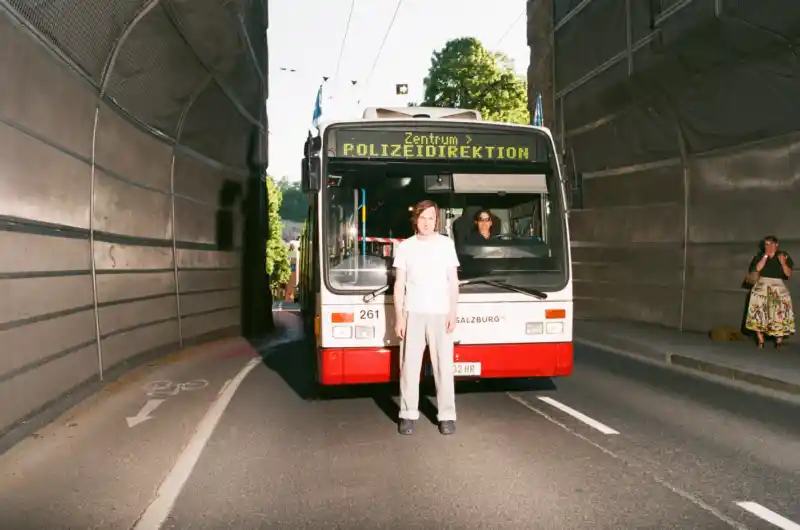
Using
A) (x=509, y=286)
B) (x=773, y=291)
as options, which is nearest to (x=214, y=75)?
(x=509, y=286)

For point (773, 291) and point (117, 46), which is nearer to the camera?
point (117, 46)

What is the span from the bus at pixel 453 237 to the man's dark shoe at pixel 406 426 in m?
0.74

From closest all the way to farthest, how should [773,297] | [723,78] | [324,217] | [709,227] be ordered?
1. [324,217]
2. [773,297]
3. [723,78]
4. [709,227]

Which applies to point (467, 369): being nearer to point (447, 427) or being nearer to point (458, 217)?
point (447, 427)

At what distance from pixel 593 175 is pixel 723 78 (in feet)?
20.1

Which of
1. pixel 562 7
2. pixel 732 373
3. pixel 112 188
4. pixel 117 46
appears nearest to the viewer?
pixel 117 46

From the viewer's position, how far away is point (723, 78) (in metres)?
13.2

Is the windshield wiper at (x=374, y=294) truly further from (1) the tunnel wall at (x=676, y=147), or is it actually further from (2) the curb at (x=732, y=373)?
(2) the curb at (x=732, y=373)

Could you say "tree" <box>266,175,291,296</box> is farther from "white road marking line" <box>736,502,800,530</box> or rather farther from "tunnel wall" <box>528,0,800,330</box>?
"white road marking line" <box>736,502,800,530</box>

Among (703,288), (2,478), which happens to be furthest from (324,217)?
(703,288)

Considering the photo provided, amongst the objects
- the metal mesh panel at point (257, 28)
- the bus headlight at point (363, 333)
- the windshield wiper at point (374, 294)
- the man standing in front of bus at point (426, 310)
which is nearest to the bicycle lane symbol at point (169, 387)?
the bus headlight at point (363, 333)

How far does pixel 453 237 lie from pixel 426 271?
1.08m

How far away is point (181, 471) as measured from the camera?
547 cm

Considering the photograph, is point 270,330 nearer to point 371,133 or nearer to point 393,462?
point 371,133
